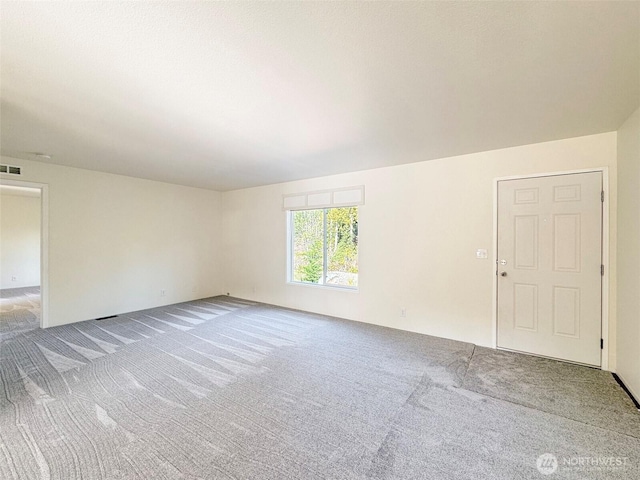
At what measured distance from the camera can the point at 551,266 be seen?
3.08 metres

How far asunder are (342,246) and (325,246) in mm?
383

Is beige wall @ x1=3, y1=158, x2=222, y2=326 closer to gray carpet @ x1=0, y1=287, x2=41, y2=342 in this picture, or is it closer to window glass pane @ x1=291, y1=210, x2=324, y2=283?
gray carpet @ x1=0, y1=287, x2=41, y2=342

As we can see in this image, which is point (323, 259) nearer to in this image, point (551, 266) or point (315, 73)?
point (551, 266)

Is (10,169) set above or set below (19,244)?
above

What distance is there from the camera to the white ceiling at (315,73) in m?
1.34

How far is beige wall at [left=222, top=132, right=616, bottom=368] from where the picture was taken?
10.3 feet

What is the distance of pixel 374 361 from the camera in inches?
118

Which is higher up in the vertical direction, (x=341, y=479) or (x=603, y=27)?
(x=603, y=27)

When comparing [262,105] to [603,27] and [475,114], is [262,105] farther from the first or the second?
[603,27]

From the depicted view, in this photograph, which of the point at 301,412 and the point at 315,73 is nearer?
the point at 315,73

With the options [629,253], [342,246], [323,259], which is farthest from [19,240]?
[629,253]

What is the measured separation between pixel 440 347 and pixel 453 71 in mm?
3083

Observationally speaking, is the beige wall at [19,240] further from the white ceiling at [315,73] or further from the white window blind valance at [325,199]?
the white window blind valance at [325,199]

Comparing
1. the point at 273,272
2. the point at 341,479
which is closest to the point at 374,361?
the point at 341,479
